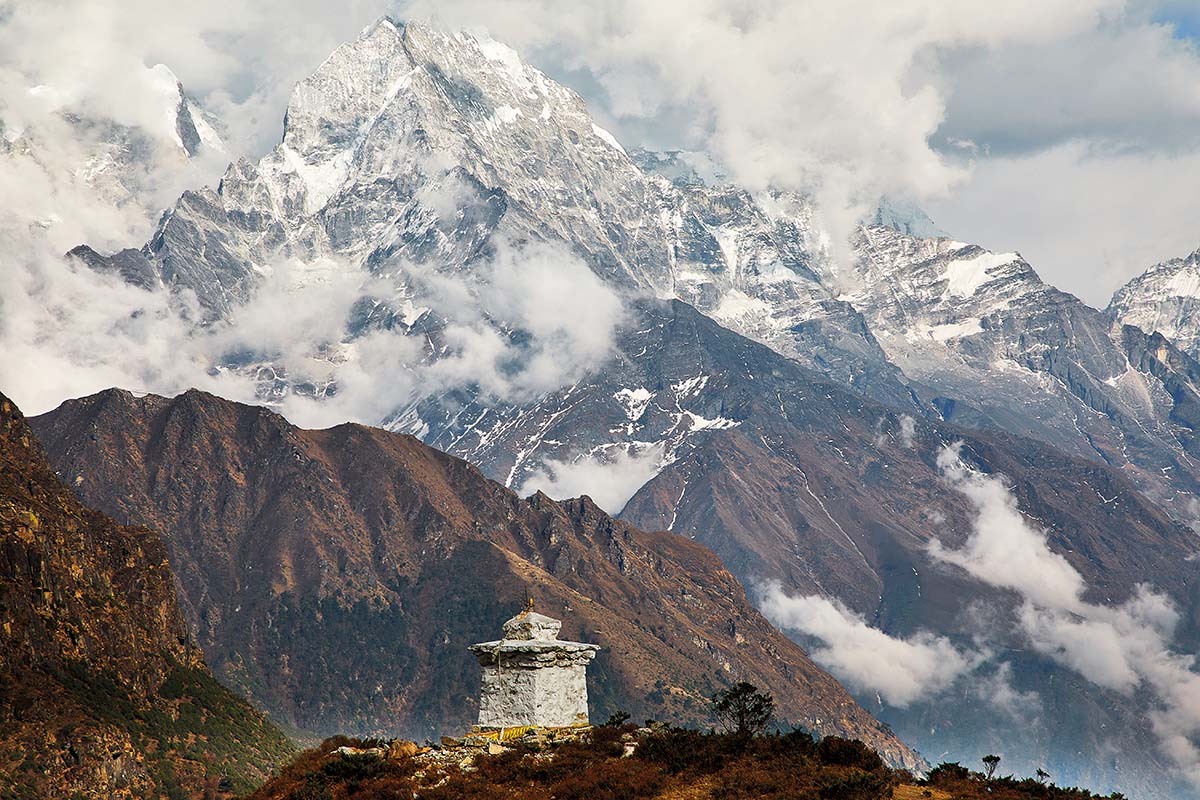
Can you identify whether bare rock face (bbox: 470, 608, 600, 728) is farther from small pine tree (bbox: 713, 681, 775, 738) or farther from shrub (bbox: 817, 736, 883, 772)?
shrub (bbox: 817, 736, 883, 772)

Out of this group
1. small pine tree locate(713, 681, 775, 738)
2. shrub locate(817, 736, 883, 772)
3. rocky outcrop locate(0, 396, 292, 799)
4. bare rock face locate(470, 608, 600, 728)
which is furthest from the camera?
rocky outcrop locate(0, 396, 292, 799)

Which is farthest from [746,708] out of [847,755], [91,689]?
[91,689]

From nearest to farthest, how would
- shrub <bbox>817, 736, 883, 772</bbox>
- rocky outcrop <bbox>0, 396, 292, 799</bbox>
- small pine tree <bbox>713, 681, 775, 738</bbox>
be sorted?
1. shrub <bbox>817, 736, 883, 772</bbox>
2. small pine tree <bbox>713, 681, 775, 738</bbox>
3. rocky outcrop <bbox>0, 396, 292, 799</bbox>

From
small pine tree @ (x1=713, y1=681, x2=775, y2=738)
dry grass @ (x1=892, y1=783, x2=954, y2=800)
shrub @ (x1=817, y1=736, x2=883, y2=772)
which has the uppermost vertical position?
small pine tree @ (x1=713, y1=681, x2=775, y2=738)

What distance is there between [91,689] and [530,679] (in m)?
127

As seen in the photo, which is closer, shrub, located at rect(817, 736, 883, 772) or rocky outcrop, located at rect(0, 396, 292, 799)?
shrub, located at rect(817, 736, 883, 772)

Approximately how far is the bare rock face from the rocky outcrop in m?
94.5

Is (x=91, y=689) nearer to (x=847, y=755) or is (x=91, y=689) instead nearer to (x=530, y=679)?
(x=530, y=679)

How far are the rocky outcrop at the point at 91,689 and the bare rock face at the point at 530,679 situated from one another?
9453cm

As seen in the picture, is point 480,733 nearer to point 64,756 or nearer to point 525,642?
point 525,642

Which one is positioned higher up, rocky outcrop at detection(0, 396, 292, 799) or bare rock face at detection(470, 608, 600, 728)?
rocky outcrop at detection(0, 396, 292, 799)

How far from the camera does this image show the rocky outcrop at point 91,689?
134 meters

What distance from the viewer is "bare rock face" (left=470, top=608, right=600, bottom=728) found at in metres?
45.3

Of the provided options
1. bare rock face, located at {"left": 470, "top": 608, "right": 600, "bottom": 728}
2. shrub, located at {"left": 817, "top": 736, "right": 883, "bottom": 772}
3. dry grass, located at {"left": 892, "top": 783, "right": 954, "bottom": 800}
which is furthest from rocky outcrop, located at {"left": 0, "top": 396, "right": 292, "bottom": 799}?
dry grass, located at {"left": 892, "top": 783, "right": 954, "bottom": 800}
